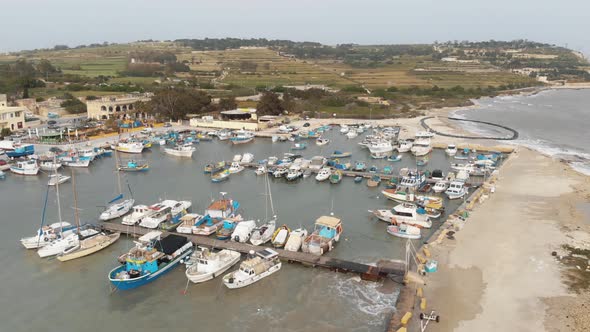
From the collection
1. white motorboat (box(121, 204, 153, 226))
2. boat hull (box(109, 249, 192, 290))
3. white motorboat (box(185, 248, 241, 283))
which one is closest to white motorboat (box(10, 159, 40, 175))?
white motorboat (box(121, 204, 153, 226))

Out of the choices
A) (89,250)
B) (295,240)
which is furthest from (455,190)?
(89,250)

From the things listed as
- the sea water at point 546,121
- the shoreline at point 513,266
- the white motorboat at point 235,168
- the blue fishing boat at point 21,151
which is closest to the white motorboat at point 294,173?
the white motorboat at point 235,168

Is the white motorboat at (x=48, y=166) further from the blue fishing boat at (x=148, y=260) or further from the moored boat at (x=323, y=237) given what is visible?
the moored boat at (x=323, y=237)

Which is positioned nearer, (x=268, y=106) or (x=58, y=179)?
(x=58, y=179)

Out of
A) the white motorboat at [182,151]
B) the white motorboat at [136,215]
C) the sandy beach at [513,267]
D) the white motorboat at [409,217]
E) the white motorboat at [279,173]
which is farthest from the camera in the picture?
the white motorboat at [182,151]

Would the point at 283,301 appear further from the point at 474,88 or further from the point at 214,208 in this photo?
the point at 474,88

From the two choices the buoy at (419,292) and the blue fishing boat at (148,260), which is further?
the blue fishing boat at (148,260)

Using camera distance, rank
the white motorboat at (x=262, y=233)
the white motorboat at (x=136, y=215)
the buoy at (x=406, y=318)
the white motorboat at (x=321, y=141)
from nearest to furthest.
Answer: the buoy at (x=406, y=318)
the white motorboat at (x=262, y=233)
the white motorboat at (x=136, y=215)
the white motorboat at (x=321, y=141)

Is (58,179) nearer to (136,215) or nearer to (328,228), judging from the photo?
(136,215)
